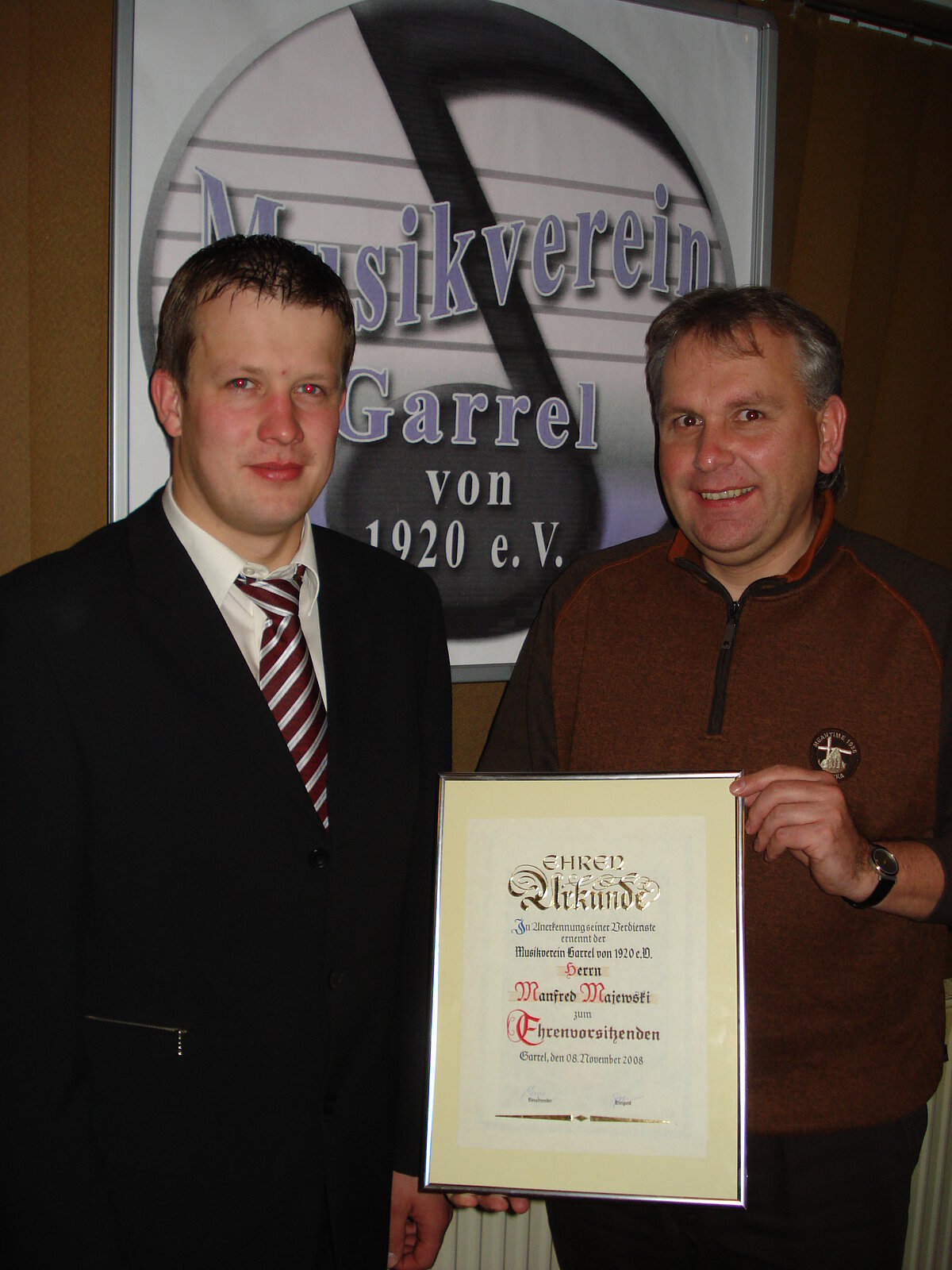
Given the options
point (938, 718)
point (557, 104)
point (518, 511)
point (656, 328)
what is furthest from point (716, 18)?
point (938, 718)

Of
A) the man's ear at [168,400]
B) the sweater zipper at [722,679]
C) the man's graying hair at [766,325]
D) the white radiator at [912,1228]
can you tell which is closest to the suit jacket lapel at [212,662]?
the man's ear at [168,400]

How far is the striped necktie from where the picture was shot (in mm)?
1367

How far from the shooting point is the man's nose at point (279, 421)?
1.31m

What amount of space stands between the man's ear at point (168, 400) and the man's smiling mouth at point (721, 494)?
2.65ft

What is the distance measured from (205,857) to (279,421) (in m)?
0.59

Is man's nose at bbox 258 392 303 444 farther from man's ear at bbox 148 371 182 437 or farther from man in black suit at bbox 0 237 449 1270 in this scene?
man's ear at bbox 148 371 182 437

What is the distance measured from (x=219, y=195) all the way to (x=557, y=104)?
74cm

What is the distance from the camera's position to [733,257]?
84.8 inches

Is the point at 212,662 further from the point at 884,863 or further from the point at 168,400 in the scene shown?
the point at 884,863

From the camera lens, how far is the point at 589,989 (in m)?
1.32

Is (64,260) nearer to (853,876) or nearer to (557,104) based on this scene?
(557,104)

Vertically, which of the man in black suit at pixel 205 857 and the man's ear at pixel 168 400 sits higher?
the man's ear at pixel 168 400

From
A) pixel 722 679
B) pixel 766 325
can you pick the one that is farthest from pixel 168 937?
pixel 766 325

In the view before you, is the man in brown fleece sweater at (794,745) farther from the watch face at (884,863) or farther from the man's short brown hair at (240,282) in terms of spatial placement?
the man's short brown hair at (240,282)
